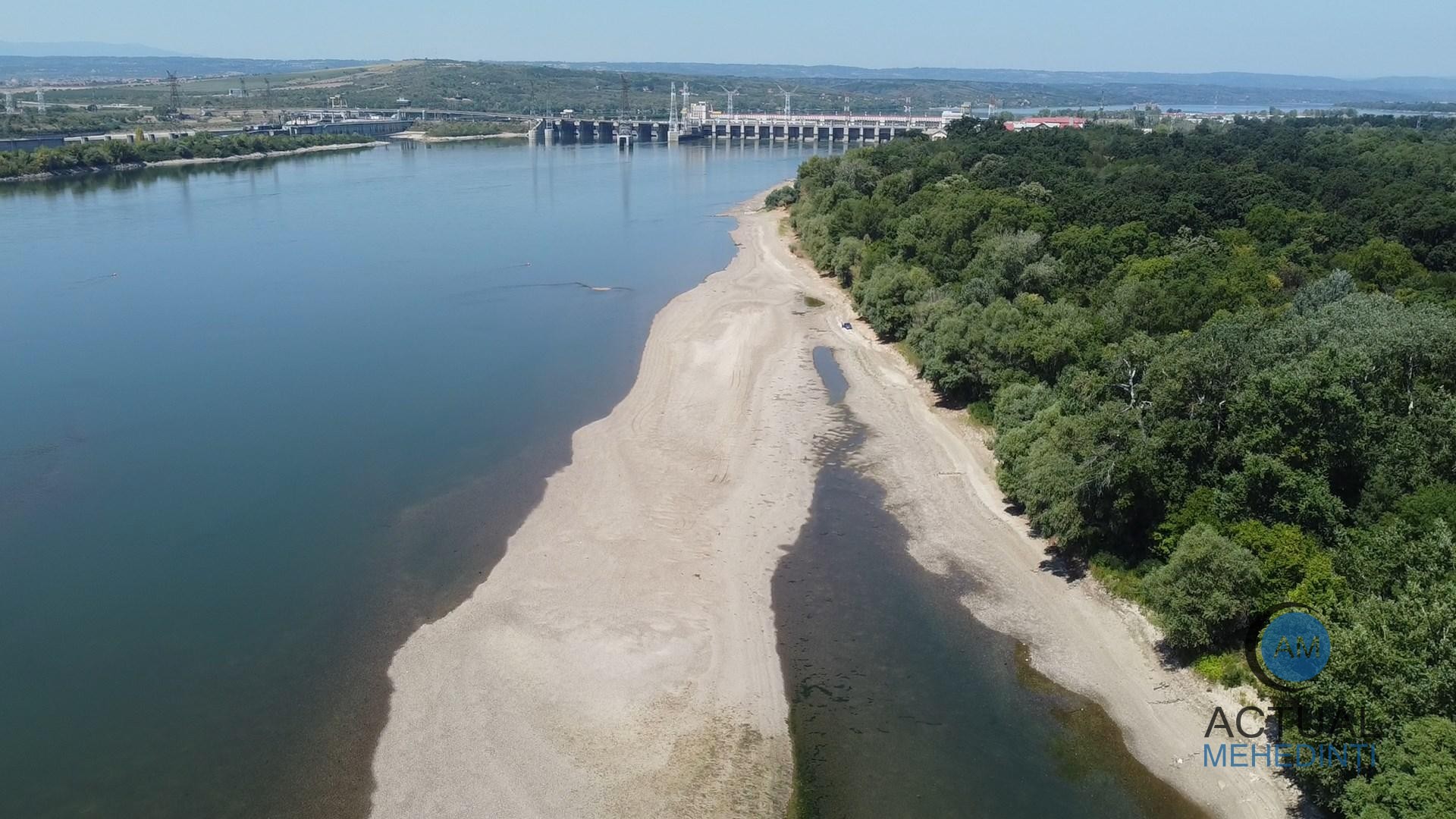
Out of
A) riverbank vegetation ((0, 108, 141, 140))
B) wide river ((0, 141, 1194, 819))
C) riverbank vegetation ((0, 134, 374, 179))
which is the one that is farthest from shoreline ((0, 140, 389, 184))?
wide river ((0, 141, 1194, 819))

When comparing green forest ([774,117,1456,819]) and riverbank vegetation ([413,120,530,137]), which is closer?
green forest ([774,117,1456,819])

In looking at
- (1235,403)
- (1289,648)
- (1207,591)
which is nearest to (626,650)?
(1207,591)

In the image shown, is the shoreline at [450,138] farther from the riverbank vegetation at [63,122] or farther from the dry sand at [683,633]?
the dry sand at [683,633]

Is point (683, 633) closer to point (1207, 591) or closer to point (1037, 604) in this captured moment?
point (1037, 604)

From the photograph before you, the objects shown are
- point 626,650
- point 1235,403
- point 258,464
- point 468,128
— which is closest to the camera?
point 626,650

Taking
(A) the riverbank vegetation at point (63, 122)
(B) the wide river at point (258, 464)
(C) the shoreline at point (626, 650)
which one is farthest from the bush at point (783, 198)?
(A) the riverbank vegetation at point (63, 122)

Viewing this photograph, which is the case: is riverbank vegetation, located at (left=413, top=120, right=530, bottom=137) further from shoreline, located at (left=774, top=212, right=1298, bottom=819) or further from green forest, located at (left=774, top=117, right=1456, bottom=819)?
shoreline, located at (left=774, top=212, right=1298, bottom=819)

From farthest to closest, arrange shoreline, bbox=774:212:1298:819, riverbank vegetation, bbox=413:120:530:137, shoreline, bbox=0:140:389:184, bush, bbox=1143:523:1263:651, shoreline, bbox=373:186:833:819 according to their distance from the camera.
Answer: riverbank vegetation, bbox=413:120:530:137
shoreline, bbox=0:140:389:184
bush, bbox=1143:523:1263:651
shoreline, bbox=774:212:1298:819
shoreline, bbox=373:186:833:819
